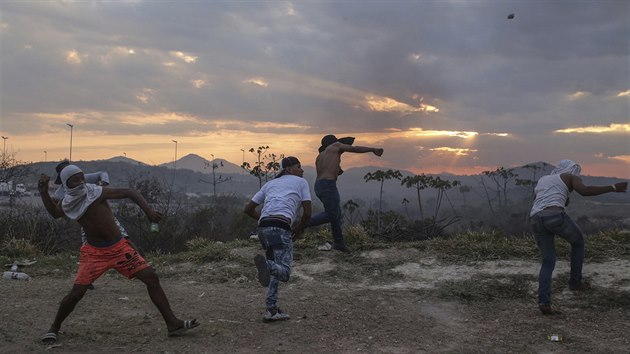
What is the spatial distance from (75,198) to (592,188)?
547cm

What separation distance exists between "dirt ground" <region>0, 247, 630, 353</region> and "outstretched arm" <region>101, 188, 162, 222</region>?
1.22 metres

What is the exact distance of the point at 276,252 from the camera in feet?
17.8

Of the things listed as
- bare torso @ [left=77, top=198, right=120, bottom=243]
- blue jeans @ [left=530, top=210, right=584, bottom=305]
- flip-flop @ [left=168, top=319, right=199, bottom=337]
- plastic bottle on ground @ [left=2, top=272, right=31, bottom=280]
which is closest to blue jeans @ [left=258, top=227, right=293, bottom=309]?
flip-flop @ [left=168, top=319, right=199, bottom=337]

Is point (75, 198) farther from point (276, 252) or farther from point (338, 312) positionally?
point (338, 312)

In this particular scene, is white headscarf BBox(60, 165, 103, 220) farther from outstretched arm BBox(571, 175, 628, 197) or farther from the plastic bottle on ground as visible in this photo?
outstretched arm BBox(571, 175, 628, 197)

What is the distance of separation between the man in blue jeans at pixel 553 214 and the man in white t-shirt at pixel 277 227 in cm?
270

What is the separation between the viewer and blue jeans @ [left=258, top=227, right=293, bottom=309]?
5.34 m

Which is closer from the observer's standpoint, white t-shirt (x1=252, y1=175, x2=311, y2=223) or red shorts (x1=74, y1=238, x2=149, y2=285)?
red shorts (x1=74, y1=238, x2=149, y2=285)

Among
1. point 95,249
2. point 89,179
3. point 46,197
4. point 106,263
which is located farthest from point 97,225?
point 89,179

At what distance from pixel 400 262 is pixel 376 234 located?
7.87 ft

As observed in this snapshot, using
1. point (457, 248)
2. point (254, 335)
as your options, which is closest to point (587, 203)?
point (457, 248)

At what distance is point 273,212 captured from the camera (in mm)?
5418

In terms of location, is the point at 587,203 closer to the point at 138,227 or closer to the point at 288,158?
the point at 138,227

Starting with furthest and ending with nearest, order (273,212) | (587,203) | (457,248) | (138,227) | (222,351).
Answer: (587,203)
(138,227)
(457,248)
(273,212)
(222,351)
